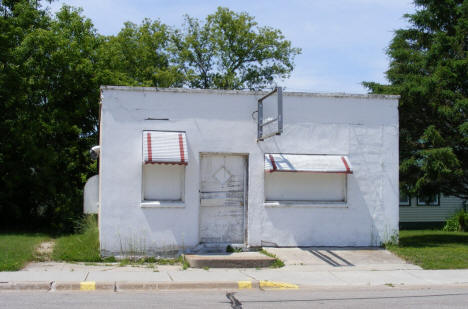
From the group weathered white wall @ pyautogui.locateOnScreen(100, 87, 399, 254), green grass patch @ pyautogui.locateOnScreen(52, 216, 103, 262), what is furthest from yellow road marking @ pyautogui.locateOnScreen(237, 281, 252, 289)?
green grass patch @ pyautogui.locateOnScreen(52, 216, 103, 262)

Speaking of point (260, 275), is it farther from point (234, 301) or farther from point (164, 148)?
point (164, 148)

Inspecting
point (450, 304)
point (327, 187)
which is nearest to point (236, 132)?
point (327, 187)

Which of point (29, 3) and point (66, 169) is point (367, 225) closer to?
point (66, 169)

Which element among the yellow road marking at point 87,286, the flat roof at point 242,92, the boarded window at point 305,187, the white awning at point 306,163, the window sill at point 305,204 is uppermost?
the flat roof at point 242,92

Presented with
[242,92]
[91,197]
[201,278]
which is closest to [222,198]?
[242,92]

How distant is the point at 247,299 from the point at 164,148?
4.52 metres

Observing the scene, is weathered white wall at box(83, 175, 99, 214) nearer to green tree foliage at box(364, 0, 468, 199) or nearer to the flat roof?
the flat roof

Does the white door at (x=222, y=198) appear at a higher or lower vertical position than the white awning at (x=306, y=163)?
lower

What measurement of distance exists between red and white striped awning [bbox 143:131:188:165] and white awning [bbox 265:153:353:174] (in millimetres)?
2053

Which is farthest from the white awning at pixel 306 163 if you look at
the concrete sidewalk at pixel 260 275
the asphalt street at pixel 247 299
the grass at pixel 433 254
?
the asphalt street at pixel 247 299

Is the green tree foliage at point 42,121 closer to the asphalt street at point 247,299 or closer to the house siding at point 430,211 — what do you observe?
the asphalt street at point 247,299

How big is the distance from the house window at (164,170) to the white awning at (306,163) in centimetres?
206

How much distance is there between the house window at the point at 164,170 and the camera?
38.3ft

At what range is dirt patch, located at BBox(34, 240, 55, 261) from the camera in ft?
37.5
